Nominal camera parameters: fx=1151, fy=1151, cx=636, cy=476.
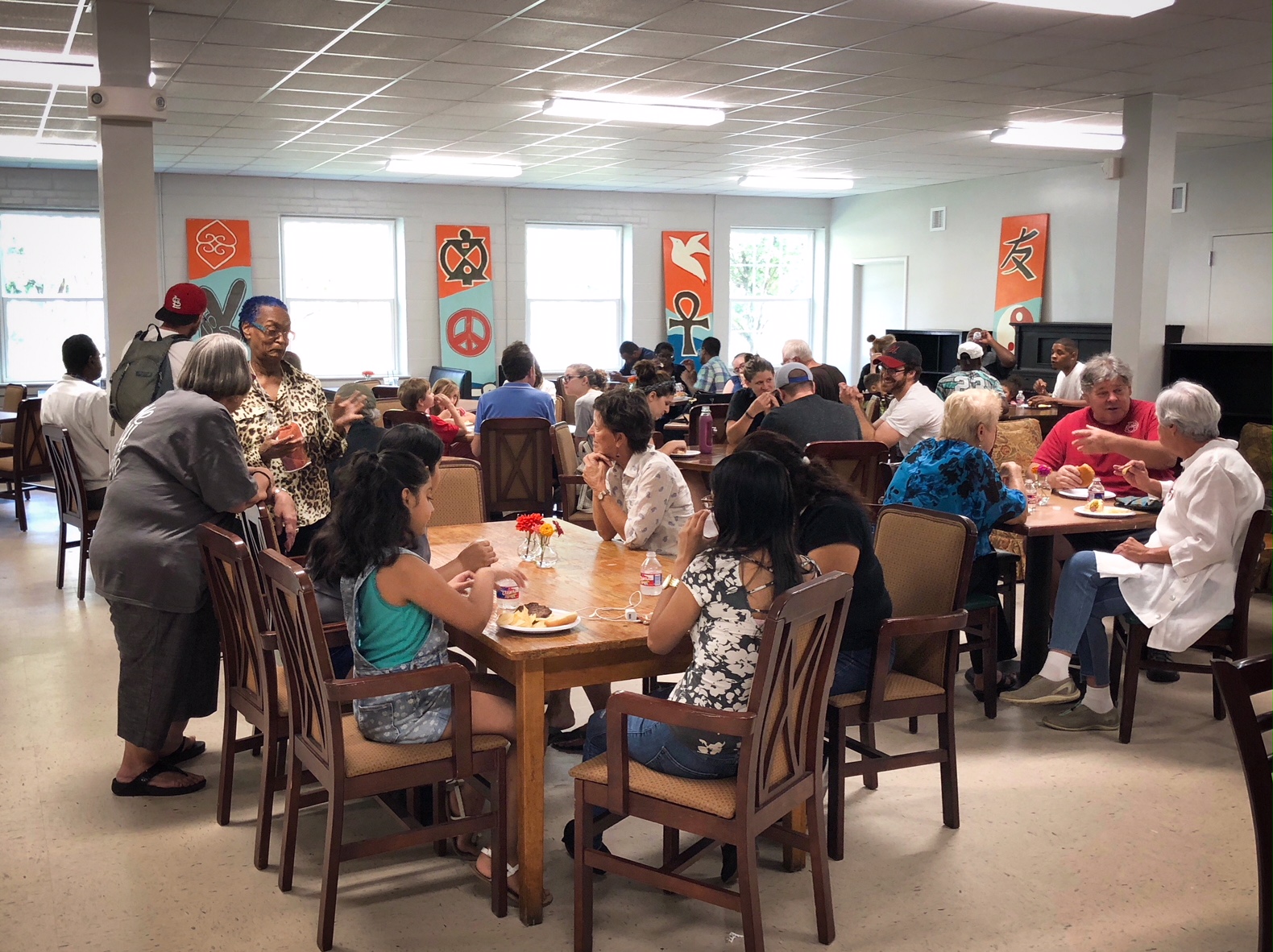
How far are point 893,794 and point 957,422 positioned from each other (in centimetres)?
130

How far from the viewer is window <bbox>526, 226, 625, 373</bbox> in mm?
13367

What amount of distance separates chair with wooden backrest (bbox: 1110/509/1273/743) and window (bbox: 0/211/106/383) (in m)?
10.3

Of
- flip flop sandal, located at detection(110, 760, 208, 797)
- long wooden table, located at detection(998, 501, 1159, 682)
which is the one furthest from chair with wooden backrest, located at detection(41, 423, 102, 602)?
long wooden table, located at detection(998, 501, 1159, 682)

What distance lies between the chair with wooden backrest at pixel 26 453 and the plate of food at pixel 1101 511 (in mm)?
6560

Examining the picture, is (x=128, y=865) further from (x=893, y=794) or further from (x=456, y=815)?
(x=893, y=794)

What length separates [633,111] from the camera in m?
8.02

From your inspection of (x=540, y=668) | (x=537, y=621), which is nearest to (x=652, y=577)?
(x=537, y=621)

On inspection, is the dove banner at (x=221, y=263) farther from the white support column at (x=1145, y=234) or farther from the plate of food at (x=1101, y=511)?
the plate of food at (x=1101, y=511)

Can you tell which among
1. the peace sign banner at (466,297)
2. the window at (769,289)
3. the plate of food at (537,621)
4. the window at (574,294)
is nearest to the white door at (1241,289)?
the window at (769,289)

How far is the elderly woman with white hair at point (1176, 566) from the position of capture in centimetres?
373

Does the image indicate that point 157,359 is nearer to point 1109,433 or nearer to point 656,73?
point 656,73

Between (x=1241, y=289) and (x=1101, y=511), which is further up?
(x=1241, y=289)

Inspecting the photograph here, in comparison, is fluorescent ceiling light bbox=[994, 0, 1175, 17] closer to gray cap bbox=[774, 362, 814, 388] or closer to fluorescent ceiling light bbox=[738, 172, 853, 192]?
gray cap bbox=[774, 362, 814, 388]

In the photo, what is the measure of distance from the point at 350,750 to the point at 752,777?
935 mm
